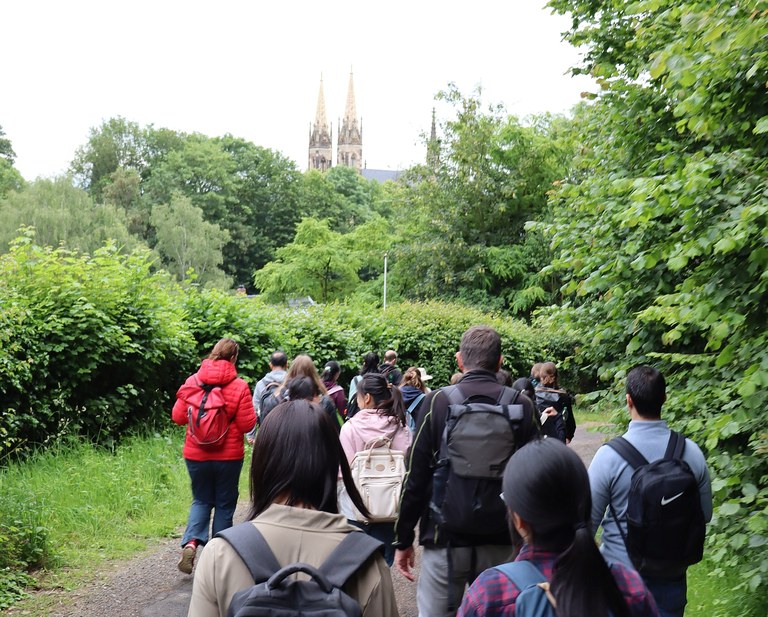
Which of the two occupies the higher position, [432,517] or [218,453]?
[432,517]

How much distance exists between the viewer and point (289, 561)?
2475 mm

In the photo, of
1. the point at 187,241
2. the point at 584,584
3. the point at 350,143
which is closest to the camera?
the point at 584,584

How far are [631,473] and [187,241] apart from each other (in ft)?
204

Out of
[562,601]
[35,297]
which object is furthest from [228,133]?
[562,601]

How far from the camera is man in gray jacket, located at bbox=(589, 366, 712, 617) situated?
4191 mm

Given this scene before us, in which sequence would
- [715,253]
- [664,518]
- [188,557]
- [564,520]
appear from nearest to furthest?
[564,520] → [664,518] → [715,253] → [188,557]

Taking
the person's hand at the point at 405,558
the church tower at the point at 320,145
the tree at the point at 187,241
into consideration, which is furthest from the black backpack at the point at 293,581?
the church tower at the point at 320,145

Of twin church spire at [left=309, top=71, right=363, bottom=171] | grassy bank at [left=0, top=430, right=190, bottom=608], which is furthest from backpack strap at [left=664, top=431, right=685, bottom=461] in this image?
twin church spire at [left=309, top=71, right=363, bottom=171]

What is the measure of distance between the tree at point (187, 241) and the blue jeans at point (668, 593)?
59.7 m

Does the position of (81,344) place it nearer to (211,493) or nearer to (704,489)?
(211,493)

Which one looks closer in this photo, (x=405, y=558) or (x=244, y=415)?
(x=405, y=558)

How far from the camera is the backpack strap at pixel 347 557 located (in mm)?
2420

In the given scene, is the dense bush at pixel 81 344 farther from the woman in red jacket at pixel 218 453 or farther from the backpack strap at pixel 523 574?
the backpack strap at pixel 523 574

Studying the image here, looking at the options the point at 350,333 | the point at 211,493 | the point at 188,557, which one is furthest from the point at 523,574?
the point at 350,333
